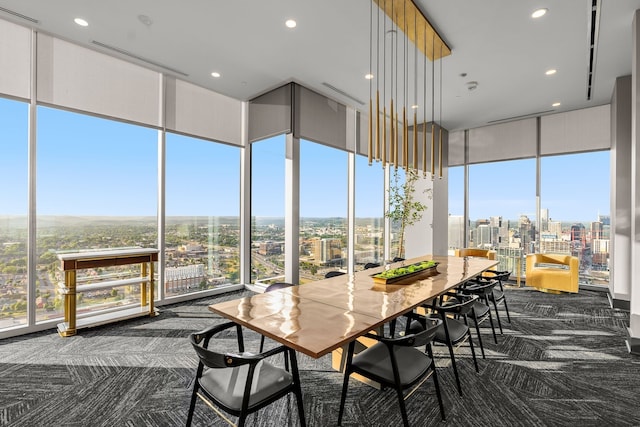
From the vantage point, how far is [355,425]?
2051 millimetres

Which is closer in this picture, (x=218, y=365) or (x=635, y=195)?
(x=218, y=365)

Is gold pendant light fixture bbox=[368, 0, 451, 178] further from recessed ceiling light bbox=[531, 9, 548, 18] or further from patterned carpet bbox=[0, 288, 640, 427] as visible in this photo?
patterned carpet bbox=[0, 288, 640, 427]

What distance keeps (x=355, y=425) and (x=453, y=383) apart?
1.06 metres

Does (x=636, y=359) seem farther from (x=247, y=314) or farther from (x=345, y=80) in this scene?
(x=345, y=80)

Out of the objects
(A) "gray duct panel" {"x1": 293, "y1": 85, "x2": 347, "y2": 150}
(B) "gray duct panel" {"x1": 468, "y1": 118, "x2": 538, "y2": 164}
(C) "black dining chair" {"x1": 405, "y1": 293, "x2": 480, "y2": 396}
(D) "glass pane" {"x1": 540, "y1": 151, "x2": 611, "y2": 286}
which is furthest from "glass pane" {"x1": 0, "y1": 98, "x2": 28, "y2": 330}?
(D) "glass pane" {"x1": 540, "y1": 151, "x2": 611, "y2": 286}

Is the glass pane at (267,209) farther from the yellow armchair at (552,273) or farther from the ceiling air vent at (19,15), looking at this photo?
the yellow armchair at (552,273)

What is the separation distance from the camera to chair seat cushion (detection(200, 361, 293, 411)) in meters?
1.62

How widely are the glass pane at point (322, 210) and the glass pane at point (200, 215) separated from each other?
4.66 ft

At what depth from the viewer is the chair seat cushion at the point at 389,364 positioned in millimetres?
1876

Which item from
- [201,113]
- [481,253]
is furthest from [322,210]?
[481,253]

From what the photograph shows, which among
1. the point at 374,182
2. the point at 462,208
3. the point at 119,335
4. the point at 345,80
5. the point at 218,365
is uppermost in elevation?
the point at 345,80

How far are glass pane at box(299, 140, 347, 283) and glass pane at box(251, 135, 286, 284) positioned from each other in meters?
0.39

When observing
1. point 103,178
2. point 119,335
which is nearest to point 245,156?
point 103,178

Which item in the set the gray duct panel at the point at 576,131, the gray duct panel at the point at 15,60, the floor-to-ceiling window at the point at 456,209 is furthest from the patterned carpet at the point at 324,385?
the gray duct panel at the point at 576,131
